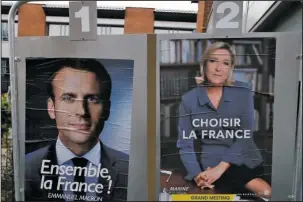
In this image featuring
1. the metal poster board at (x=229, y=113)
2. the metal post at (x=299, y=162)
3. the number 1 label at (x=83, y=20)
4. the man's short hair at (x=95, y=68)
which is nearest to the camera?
the metal post at (x=299, y=162)

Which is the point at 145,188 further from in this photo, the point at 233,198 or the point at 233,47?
the point at 233,47

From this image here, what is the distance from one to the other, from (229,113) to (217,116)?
0.28 ft

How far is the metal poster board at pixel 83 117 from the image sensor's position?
121 inches

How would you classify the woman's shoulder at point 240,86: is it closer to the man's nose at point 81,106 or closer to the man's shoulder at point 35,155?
the man's nose at point 81,106

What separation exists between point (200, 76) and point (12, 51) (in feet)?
4.46

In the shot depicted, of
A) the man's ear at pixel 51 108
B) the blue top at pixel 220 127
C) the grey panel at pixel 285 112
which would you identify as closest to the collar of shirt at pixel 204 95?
the blue top at pixel 220 127

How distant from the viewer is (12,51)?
3.08 m

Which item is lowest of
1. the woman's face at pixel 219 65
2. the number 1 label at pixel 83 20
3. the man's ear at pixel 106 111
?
the man's ear at pixel 106 111

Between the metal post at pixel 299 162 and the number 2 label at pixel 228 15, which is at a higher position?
the number 2 label at pixel 228 15

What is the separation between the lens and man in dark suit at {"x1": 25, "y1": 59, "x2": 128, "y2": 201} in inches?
122

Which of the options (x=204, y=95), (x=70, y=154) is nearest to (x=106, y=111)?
(x=70, y=154)

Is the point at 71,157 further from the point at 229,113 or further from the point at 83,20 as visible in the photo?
the point at 229,113

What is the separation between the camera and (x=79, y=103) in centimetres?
308

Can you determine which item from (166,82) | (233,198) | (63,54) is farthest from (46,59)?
(233,198)
